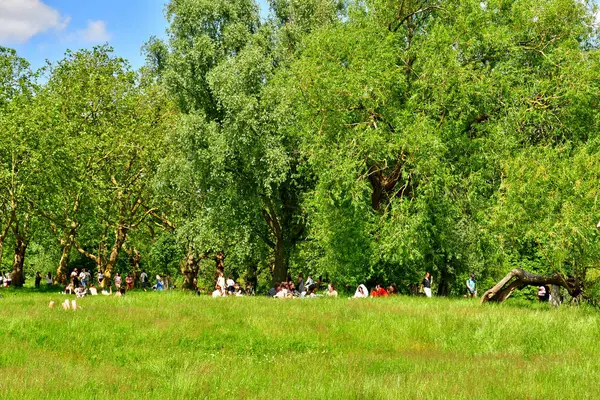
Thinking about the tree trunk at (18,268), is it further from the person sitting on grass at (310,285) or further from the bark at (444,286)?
the bark at (444,286)

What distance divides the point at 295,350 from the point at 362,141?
1091cm

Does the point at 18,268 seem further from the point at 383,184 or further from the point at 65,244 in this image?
the point at 383,184

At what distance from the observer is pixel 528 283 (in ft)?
73.1

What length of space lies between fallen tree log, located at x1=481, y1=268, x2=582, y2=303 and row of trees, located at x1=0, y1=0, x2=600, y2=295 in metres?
0.41

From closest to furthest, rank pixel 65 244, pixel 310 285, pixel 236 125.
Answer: pixel 236 125 < pixel 310 285 < pixel 65 244

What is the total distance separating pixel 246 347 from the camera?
671 inches

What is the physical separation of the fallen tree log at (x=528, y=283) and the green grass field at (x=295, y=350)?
1488 mm

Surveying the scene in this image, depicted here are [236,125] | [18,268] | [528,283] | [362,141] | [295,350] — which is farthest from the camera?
[18,268]

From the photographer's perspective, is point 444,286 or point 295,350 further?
point 444,286

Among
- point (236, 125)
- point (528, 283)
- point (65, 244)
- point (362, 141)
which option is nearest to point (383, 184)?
point (362, 141)

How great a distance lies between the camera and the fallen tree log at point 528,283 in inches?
843

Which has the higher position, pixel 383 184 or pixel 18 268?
pixel 383 184

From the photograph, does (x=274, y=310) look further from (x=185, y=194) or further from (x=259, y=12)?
(x=259, y=12)

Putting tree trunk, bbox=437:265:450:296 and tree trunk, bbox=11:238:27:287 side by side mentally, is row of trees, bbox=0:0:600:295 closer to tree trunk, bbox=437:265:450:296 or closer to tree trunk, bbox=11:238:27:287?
tree trunk, bbox=437:265:450:296
